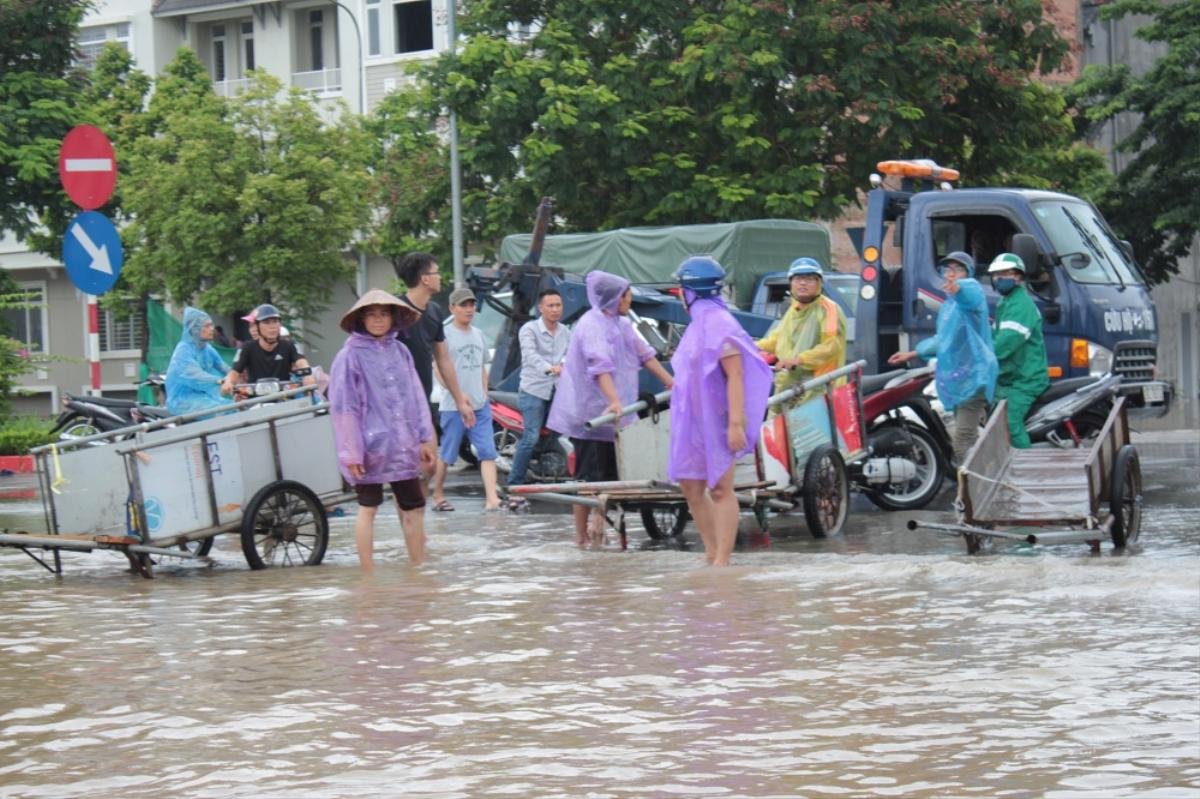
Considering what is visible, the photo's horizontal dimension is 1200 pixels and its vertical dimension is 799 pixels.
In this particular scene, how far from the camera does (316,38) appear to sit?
176 ft

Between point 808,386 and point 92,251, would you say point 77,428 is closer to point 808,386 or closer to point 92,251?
point 92,251

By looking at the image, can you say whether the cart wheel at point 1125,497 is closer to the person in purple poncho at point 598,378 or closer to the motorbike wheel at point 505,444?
the person in purple poncho at point 598,378

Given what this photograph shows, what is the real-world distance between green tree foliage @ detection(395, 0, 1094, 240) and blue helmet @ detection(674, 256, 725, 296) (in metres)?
18.9

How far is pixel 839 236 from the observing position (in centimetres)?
4456

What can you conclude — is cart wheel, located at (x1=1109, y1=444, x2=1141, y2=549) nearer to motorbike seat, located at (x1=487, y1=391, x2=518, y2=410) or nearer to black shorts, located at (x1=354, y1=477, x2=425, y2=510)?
black shorts, located at (x1=354, y1=477, x2=425, y2=510)

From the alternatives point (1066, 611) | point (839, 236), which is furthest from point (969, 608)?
point (839, 236)

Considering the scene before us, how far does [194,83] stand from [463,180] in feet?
47.9

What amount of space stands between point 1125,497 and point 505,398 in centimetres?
863

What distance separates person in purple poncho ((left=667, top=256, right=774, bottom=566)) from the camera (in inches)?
431

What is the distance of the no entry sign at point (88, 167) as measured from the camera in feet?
56.6

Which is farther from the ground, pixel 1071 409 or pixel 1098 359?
pixel 1098 359

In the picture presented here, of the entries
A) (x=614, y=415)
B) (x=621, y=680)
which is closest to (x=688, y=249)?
(x=614, y=415)

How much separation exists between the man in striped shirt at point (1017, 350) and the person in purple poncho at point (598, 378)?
2.36m

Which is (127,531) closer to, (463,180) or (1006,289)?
(1006,289)
